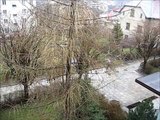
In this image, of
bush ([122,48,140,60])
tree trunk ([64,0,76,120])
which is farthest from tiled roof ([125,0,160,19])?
tree trunk ([64,0,76,120])

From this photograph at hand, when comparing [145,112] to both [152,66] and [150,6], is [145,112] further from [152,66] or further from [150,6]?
[150,6]

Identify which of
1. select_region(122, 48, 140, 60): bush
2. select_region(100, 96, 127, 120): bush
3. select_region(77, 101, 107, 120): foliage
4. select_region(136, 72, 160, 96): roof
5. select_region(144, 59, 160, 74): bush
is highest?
select_region(122, 48, 140, 60): bush

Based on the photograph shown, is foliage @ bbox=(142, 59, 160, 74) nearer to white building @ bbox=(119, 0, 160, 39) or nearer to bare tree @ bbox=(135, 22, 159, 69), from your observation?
bare tree @ bbox=(135, 22, 159, 69)

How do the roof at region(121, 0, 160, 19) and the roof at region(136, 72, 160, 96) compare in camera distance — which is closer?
the roof at region(136, 72, 160, 96)

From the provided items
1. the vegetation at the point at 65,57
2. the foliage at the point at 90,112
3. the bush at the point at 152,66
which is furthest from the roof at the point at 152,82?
the bush at the point at 152,66

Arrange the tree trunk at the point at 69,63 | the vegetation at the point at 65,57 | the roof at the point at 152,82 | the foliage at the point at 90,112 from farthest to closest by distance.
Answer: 1. the roof at the point at 152,82
2. the foliage at the point at 90,112
3. the vegetation at the point at 65,57
4. the tree trunk at the point at 69,63

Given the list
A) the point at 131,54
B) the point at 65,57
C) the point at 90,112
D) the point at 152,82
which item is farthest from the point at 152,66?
the point at 65,57

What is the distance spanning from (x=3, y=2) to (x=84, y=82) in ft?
84.5

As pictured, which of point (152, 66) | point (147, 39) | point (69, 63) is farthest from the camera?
point (152, 66)

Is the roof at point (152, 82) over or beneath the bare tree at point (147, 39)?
beneath

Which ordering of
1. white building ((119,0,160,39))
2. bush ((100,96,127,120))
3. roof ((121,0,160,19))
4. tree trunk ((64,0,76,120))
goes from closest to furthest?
tree trunk ((64,0,76,120))
bush ((100,96,127,120))
white building ((119,0,160,39))
roof ((121,0,160,19))

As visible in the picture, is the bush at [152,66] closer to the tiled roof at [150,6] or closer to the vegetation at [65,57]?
→ the tiled roof at [150,6]

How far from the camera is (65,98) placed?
762 centimetres

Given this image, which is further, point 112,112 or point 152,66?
point 152,66
